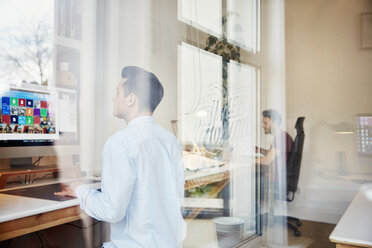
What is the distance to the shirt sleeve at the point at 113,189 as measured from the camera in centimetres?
140

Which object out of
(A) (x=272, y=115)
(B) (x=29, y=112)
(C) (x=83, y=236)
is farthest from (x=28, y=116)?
(A) (x=272, y=115)

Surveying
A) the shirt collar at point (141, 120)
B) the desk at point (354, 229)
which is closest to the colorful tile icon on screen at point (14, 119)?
the shirt collar at point (141, 120)

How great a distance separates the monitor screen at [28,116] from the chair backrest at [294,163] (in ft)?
8.05

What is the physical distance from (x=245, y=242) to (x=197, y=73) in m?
1.53

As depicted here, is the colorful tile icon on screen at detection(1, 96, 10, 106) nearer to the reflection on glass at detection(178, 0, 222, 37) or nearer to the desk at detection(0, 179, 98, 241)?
the desk at detection(0, 179, 98, 241)

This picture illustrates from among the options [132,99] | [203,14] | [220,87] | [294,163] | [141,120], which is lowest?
[294,163]

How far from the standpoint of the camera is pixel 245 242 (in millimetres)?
2859

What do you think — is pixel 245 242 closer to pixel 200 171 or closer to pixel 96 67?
pixel 200 171

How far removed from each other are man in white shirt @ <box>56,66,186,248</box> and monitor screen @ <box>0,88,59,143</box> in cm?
28

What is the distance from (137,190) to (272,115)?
7.25ft

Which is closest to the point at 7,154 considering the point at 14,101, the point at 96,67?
the point at 14,101

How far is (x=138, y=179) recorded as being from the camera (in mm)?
1467

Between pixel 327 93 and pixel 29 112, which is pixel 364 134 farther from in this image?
pixel 29 112

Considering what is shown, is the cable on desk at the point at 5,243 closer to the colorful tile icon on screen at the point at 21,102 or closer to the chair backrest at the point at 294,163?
the colorful tile icon on screen at the point at 21,102
